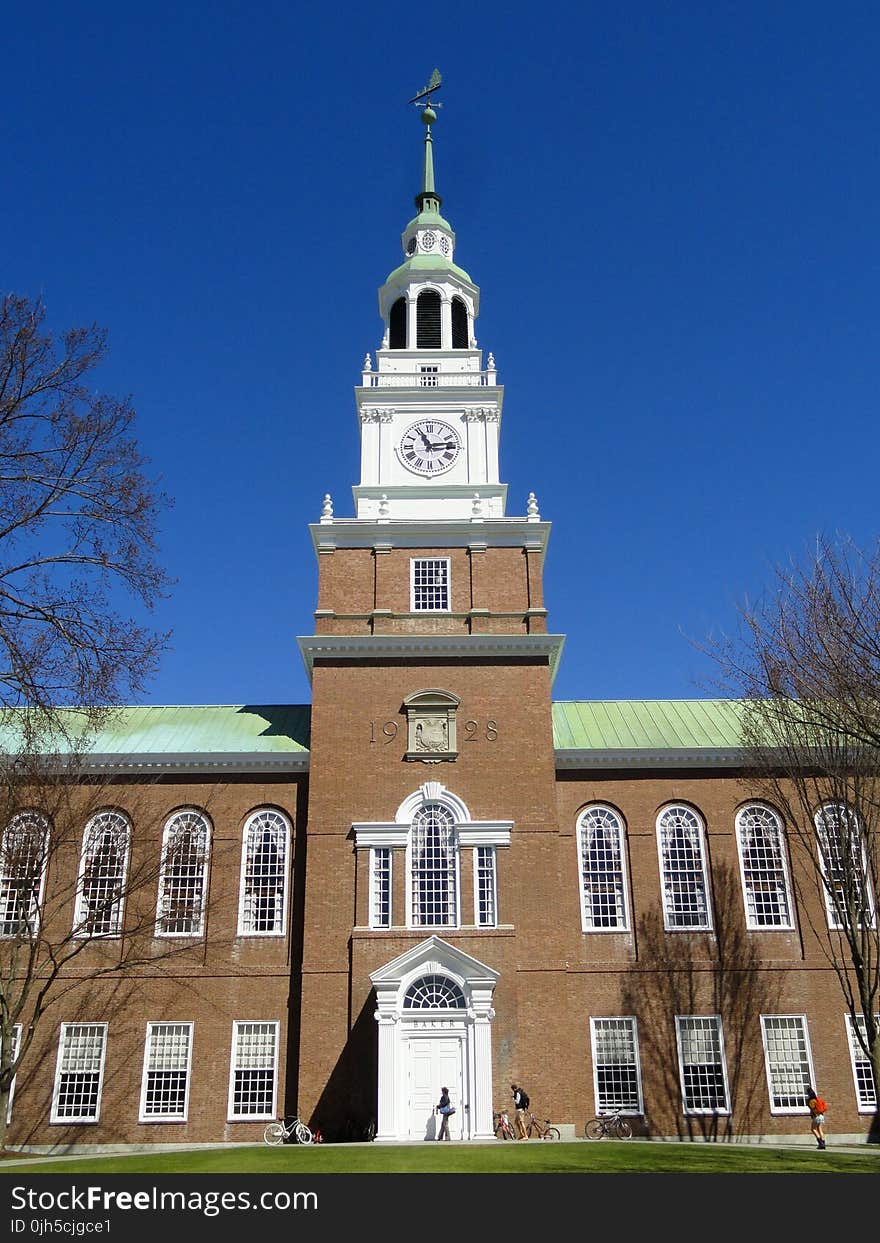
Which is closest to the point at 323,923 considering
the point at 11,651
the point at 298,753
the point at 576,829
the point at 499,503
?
the point at 298,753

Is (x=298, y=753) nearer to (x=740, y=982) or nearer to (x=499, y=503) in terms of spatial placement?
(x=499, y=503)

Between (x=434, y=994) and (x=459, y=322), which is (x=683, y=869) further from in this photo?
(x=459, y=322)

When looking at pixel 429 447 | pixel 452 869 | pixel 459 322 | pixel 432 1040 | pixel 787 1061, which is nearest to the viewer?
pixel 432 1040

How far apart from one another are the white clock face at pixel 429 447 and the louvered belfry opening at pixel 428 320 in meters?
3.57

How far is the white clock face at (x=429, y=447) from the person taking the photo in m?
36.9

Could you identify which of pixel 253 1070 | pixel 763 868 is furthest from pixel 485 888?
pixel 763 868

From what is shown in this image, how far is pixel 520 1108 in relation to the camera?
27328mm

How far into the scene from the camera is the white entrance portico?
90.3 ft

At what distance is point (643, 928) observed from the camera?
31531 millimetres

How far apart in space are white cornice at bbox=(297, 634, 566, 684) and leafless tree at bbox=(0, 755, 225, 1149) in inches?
258

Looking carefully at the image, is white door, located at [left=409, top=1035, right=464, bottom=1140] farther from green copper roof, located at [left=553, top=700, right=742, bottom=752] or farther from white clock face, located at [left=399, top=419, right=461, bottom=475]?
white clock face, located at [left=399, top=419, right=461, bottom=475]

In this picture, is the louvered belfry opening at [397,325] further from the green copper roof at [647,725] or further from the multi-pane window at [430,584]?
the green copper roof at [647,725]

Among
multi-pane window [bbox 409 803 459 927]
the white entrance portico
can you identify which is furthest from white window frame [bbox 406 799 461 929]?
the white entrance portico

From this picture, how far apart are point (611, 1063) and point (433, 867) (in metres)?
7.01
